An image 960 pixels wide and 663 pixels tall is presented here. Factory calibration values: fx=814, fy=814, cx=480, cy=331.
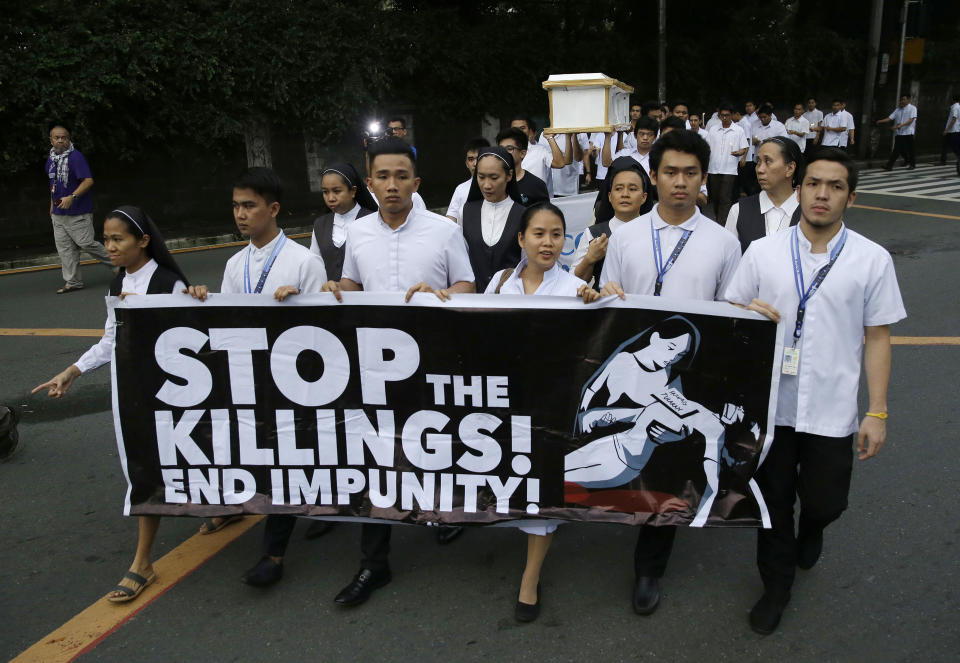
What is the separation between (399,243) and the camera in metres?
3.64

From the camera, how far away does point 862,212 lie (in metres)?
13.3

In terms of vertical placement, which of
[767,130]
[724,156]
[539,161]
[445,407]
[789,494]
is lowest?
[789,494]

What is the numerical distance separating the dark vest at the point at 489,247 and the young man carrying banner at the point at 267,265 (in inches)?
51.2

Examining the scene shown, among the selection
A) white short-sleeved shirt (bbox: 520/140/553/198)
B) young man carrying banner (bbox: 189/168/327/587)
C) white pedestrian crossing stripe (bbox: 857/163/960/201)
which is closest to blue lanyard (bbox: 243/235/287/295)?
young man carrying banner (bbox: 189/168/327/587)

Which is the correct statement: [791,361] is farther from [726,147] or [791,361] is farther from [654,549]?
[726,147]

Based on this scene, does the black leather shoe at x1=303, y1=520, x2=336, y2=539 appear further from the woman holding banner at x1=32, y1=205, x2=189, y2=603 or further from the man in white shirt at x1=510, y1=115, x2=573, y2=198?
the man in white shirt at x1=510, y1=115, x2=573, y2=198

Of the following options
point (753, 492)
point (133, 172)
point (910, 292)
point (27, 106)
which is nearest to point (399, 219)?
point (753, 492)

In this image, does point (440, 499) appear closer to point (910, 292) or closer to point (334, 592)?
point (334, 592)

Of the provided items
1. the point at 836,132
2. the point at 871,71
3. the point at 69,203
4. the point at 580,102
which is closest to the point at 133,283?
the point at 580,102

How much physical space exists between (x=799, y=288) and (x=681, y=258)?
0.56 m

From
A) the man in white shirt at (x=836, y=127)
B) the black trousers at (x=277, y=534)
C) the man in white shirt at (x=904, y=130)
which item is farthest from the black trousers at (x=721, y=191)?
the black trousers at (x=277, y=534)

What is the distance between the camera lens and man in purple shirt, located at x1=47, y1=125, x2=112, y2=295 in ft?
30.7

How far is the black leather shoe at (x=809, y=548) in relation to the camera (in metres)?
3.28

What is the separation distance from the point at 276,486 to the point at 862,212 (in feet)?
40.9
